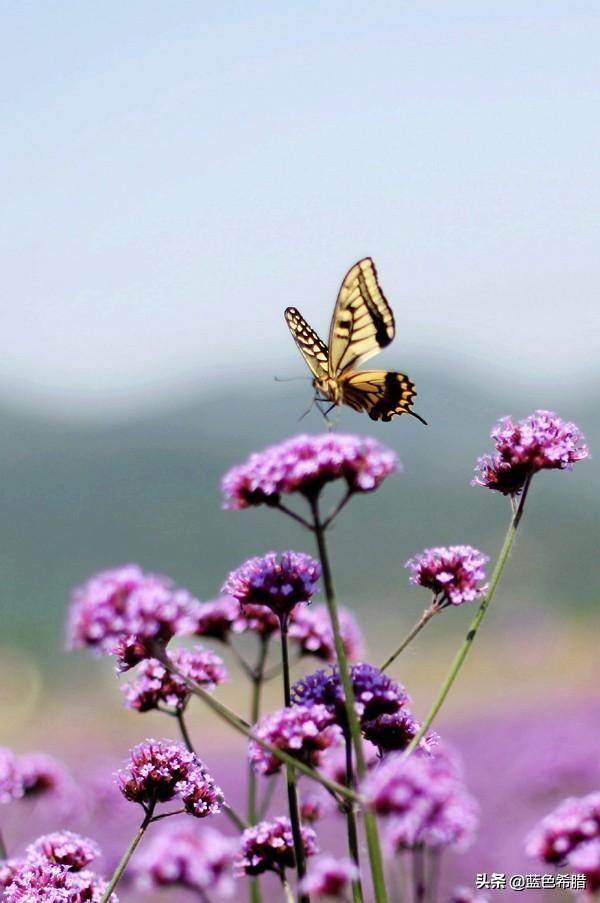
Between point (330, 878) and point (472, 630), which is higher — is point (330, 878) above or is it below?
below

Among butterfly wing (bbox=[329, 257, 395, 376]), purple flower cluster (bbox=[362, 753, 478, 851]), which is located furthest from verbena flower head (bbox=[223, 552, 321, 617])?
butterfly wing (bbox=[329, 257, 395, 376])

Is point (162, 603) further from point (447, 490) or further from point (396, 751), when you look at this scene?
point (447, 490)

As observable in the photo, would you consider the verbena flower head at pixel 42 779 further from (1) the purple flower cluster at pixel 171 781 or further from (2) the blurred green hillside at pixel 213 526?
(2) the blurred green hillside at pixel 213 526

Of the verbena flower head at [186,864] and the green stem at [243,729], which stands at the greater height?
the green stem at [243,729]

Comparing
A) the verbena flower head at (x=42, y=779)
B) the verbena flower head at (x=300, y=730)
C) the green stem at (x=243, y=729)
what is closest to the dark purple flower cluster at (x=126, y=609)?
the green stem at (x=243, y=729)

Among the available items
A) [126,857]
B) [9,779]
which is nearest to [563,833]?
[126,857]

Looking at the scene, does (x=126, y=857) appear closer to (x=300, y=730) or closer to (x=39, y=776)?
(x=300, y=730)

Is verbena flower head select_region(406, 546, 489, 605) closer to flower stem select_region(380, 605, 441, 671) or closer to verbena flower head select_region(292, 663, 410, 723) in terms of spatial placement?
flower stem select_region(380, 605, 441, 671)
